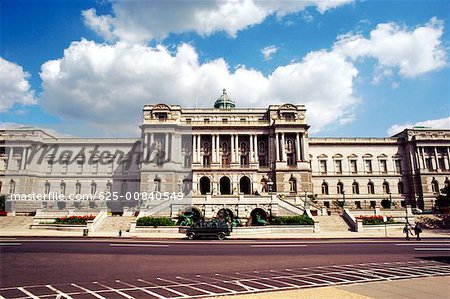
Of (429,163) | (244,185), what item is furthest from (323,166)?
(429,163)

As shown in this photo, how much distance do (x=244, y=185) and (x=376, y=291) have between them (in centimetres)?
5564

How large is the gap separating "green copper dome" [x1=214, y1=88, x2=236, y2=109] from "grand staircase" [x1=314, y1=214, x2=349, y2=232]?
41866 millimetres

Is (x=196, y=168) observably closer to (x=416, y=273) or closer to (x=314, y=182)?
(x=314, y=182)

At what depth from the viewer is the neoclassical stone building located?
62.9 metres

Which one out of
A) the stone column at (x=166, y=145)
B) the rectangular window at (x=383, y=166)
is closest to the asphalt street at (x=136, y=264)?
the stone column at (x=166, y=145)

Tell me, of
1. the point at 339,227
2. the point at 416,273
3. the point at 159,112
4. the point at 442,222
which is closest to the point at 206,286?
the point at 416,273

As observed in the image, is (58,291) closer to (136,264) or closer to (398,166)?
(136,264)

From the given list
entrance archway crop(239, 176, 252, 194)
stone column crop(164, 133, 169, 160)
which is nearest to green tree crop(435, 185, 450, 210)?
entrance archway crop(239, 176, 252, 194)

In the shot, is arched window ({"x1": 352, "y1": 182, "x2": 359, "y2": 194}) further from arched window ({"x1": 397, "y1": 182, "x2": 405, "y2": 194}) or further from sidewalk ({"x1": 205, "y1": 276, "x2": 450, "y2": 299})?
sidewalk ({"x1": 205, "y1": 276, "x2": 450, "y2": 299})

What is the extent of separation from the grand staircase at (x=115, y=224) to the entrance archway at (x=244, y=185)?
86.4 feet

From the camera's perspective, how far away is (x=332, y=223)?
1641 inches

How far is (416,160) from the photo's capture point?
68812 mm

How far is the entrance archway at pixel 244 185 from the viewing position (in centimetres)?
6331

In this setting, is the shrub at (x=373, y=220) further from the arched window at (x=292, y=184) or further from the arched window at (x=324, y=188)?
the arched window at (x=324, y=188)
